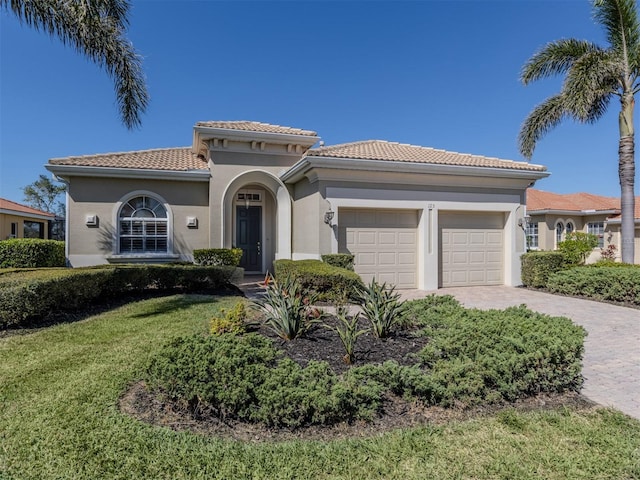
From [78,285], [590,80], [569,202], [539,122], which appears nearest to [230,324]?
[78,285]

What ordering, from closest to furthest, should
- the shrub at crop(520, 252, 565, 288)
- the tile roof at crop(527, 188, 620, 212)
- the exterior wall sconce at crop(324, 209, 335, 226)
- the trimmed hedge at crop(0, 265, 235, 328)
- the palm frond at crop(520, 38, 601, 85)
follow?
the trimmed hedge at crop(0, 265, 235, 328) < the exterior wall sconce at crop(324, 209, 335, 226) < the shrub at crop(520, 252, 565, 288) < the palm frond at crop(520, 38, 601, 85) < the tile roof at crop(527, 188, 620, 212)

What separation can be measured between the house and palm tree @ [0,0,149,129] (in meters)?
2.26

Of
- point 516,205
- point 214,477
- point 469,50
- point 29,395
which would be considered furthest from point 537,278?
point 29,395

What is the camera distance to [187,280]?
9.83 metres

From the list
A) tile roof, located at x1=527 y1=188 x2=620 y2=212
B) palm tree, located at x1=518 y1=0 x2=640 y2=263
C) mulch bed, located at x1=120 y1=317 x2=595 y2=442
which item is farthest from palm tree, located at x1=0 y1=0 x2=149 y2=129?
tile roof, located at x1=527 y1=188 x2=620 y2=212

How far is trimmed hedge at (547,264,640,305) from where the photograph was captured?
941cm

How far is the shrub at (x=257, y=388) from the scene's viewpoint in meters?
3.08

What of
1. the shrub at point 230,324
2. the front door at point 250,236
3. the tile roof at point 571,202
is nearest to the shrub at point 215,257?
the front door at point 250,236

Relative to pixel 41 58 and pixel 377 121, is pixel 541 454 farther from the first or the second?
pixel 377 121

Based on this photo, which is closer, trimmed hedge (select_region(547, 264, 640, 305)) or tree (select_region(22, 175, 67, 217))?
trimmed hedge (select_region(547, 264, 640, 305))

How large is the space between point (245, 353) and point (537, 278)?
1152 centimetres

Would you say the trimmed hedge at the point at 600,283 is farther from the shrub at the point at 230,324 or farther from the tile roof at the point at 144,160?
the tile roof at the point at 144,160

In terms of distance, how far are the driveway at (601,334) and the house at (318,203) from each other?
148 centimetres

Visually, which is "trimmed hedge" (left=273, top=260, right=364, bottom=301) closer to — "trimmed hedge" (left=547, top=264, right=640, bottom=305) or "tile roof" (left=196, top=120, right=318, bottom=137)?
"tile roof" (left=196, top=120, right=318, bottom=137)
